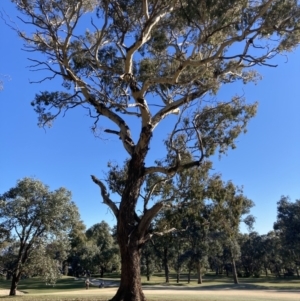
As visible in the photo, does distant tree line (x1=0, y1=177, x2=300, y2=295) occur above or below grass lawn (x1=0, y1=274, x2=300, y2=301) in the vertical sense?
above

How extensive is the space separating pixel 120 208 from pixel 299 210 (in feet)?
116

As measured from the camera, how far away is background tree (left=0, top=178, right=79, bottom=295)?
2334 centimetres

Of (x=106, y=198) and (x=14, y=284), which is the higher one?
(x=106, y=198)

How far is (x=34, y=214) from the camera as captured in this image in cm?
2358

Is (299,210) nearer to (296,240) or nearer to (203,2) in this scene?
(296,240)

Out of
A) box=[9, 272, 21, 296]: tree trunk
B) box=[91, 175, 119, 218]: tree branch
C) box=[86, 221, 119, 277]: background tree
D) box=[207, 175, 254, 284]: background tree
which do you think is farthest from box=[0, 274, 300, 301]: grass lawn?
box=[86, 221, 119, 277]: background tree

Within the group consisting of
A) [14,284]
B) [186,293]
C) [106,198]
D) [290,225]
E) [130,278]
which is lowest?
[130,278]

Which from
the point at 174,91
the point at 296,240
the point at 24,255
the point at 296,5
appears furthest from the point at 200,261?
the point at 296,5

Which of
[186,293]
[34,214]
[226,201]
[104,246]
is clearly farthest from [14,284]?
[104,246]

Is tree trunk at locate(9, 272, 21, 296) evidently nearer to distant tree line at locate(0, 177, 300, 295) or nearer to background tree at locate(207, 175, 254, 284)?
distant tree line at locate(0, 177, 300, 295)

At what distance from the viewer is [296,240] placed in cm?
3912

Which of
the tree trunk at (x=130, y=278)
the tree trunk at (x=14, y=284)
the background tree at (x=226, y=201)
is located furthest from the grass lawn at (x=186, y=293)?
the tree trunk at (x=130, y=278)

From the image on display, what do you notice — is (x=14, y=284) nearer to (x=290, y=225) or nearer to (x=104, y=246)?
(x=290, y=225)

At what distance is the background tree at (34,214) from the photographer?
2334cm
